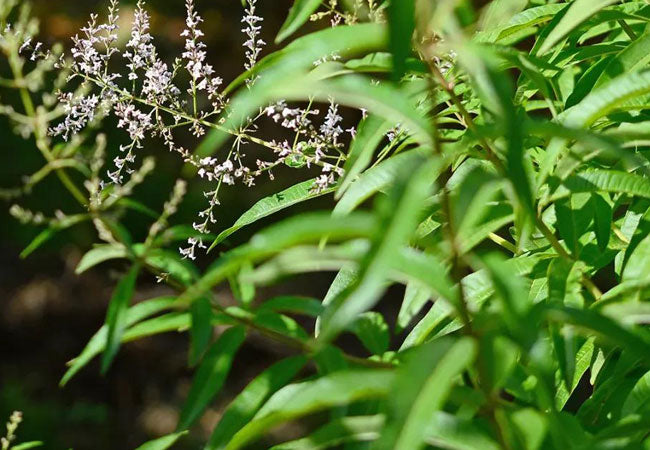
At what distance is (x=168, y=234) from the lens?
3.35 ft

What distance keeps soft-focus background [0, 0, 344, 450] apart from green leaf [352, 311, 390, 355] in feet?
12.5

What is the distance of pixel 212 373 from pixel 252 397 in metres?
0.08

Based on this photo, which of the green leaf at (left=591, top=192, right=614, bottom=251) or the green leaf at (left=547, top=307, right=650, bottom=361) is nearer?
the green leaf at (left=547, top=307, right=650, bottom=361)

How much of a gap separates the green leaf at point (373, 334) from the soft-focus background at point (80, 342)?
150 inches

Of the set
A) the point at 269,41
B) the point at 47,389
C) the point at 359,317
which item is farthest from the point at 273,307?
the point at 269,41

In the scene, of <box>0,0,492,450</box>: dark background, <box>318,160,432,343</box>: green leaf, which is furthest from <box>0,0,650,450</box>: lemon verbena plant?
<box>0,0,492,450</box>: dark background

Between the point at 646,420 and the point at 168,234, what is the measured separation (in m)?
0.55

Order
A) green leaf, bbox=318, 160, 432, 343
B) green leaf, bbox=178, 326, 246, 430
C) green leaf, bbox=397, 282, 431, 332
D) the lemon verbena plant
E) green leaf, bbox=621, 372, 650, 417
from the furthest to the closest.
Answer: green leaf, bbox=621, 372, 650, 417 → green leaf, bbox=397, 282, 431, 332 → green leaf, bbox=178, 326, 246, 430 → the lemon verbena plant → green leaf, bbox=318, 160, 432, 343

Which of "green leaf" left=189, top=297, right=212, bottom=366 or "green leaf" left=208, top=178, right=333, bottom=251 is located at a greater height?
"green leaf" left=208, top=178, right=333, bottom=251

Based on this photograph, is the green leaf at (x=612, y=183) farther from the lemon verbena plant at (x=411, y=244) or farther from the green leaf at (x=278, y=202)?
the green leaf at (x=278, y=202)

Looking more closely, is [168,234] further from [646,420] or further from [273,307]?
[646,420]

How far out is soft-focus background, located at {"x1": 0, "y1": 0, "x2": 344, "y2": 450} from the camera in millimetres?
5180

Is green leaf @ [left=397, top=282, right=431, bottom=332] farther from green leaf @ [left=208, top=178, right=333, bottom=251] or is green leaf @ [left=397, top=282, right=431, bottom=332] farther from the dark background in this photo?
the dark background

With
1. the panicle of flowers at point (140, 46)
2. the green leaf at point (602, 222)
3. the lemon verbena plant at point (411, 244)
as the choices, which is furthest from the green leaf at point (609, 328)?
the panicle of flowers at point (140, 46)
